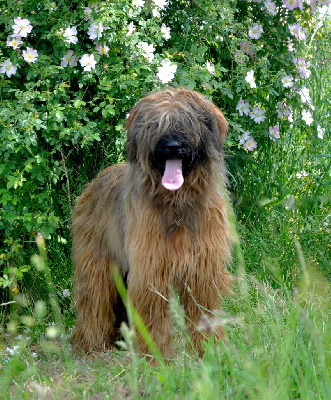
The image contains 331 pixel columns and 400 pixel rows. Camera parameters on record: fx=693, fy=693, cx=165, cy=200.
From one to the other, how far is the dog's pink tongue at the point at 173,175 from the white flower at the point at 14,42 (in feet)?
5.19

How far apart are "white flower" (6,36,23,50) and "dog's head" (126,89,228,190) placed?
1149 millimetres

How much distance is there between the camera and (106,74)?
15.5 ft

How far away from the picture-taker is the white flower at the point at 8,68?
4.60 metres

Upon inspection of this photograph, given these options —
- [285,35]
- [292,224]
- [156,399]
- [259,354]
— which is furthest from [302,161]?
[156,399]

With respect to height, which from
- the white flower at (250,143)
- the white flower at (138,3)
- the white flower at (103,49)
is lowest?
the white flower at (250,143)

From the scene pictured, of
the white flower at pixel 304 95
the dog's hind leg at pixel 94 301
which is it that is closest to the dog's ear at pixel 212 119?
the dog's hind leg at pixel 94 301

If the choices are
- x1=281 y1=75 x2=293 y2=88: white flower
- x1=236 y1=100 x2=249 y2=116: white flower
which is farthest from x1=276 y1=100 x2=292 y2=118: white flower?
x1=236 y1=100 x2=249 y2=116: white flower

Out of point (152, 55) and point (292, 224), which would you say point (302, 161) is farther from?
point (152, 55)

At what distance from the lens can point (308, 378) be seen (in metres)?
2.57

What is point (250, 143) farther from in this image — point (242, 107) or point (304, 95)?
point (304, 95)

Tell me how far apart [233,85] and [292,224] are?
1142 millimetres

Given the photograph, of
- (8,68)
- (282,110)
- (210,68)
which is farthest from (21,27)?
(282,110)

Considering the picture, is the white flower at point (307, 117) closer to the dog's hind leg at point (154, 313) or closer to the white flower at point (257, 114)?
the white flower at point (257, 114)

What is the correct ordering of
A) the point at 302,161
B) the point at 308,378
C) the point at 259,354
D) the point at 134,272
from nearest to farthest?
the point at 308,378
the point at 259,354
the point at 134,272
the point at 302,161
